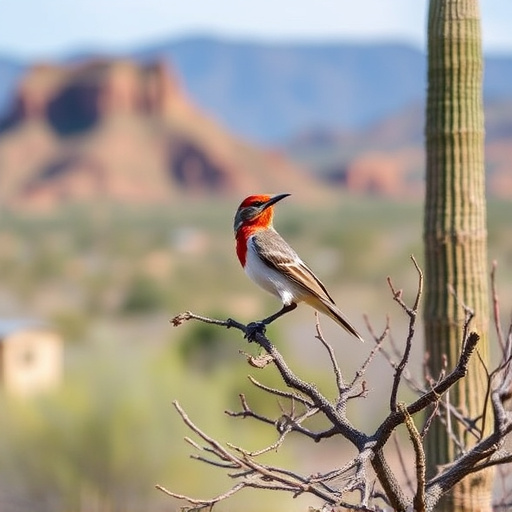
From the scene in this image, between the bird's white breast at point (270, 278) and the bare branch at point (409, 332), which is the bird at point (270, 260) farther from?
the bare branch at point (409, 332)

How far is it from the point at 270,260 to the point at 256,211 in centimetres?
25

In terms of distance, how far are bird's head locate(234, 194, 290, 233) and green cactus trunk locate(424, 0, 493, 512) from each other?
128 cm

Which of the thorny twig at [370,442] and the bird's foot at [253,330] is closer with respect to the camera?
the thorny twig at [370,442]

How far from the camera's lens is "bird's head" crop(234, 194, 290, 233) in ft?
19.4

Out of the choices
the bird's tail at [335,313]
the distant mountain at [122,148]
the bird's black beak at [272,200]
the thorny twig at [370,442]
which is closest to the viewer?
the thorny twig at [370,442]

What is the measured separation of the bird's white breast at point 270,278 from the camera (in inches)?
235

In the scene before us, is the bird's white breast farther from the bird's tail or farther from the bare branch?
the bare branch

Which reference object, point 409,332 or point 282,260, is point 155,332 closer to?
point 282,260

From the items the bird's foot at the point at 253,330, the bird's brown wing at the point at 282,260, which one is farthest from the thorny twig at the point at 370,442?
the bird's brown wing at the point at 282,260

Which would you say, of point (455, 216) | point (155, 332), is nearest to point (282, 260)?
point (455, 216)

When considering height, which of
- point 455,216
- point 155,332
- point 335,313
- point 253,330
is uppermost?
point 155,332

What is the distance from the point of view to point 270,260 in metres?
5.93

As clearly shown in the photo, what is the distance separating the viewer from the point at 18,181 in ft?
436

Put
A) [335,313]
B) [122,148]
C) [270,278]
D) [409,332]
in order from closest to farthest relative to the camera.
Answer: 1. [409,332]
2. [335,313]
3. [270,278]
4. [122,148]
